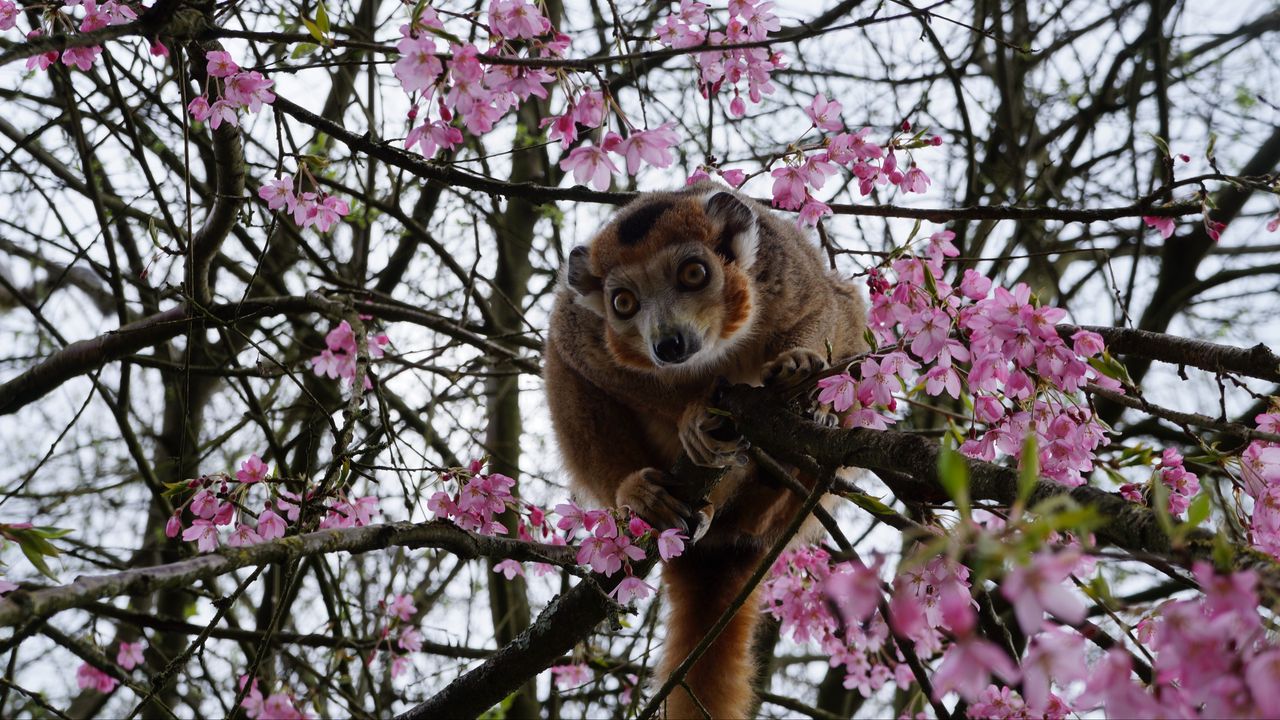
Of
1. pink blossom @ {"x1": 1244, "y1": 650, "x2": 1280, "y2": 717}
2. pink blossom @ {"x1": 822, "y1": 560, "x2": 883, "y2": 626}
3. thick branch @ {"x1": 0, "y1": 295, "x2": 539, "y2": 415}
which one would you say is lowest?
pink blossom @ {"x1": 1244, "y1": 650, "x2": 1280, "y2": 717}

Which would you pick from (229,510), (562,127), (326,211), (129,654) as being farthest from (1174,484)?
(129,654)

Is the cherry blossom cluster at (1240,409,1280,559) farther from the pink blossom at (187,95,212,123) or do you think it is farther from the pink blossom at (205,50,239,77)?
the pink blossom at (187,95,212,123)

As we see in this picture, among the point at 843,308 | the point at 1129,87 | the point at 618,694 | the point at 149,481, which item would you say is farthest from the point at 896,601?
the point at 1129,87

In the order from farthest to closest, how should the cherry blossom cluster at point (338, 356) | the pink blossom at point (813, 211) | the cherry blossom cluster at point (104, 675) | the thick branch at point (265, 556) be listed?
the cherry blossom cluster at point (104, 675)
the cherry blossom cluster at point (338, 356)
the pink blossom at point (813, 211)
the thick branch at point (265, 556)

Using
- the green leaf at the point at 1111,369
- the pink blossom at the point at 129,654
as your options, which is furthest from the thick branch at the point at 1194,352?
the pink blossom at the point at 129,654

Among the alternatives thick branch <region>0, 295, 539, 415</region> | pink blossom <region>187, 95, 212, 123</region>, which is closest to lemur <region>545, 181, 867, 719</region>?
thick branch <region>0, 295, 539, 415</region>

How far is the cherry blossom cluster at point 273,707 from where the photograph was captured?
14.7ft

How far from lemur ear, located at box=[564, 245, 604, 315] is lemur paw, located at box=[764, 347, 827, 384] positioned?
1.05 metres

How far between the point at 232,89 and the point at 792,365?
2.10 meters

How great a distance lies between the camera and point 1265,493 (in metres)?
2.46

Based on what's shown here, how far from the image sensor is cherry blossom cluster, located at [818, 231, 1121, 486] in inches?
106

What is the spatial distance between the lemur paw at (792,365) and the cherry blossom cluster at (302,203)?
1751mm

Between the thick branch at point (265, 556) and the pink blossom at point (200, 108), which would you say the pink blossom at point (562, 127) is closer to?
the pink blossom at point (200, 108)

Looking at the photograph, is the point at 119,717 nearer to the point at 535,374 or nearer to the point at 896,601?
the point at 535,374
